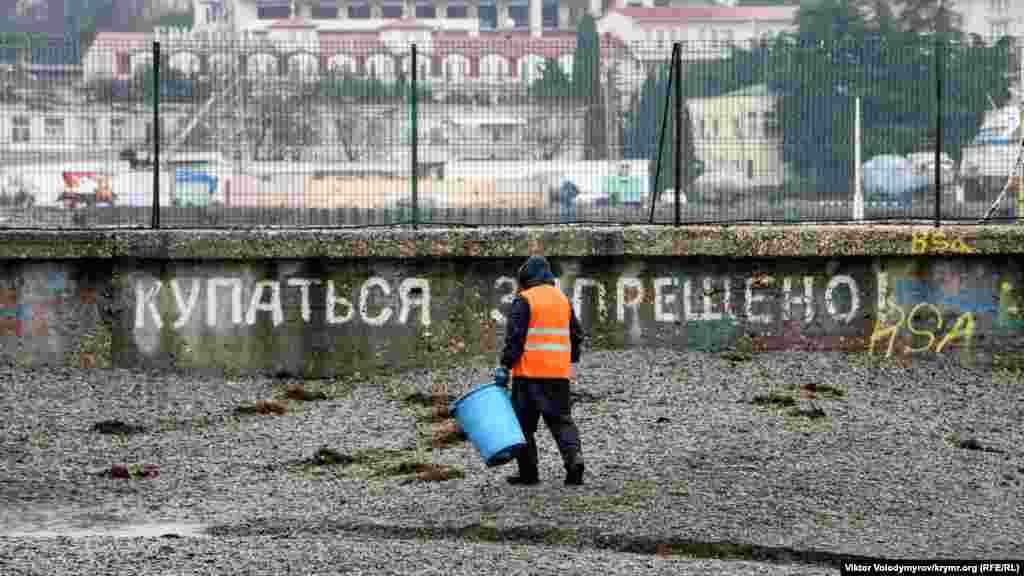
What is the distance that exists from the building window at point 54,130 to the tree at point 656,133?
205 inches

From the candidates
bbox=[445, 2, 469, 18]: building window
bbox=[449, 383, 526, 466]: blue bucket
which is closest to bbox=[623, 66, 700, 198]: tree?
bbox=[449, 383, 526, 466]: blue bucket

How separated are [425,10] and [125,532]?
18815cm

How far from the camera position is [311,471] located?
1415cm

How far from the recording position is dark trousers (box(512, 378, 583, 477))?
13.0m

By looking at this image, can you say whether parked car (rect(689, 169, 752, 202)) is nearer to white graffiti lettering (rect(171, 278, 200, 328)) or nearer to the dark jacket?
white graffiti lettering (rect(171, 278, 200, 328))

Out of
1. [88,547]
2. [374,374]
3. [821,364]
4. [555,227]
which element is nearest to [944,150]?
[821,364]

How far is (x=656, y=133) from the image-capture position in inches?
733

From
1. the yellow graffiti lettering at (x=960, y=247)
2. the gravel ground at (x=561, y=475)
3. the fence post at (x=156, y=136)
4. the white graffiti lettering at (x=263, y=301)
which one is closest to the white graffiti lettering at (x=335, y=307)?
the white graffiti lettering at (x=263, y=301)

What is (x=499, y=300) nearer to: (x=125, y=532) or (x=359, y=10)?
(x=125, y=532)

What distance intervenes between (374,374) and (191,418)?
2177mm

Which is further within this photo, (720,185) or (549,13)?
(549,13)

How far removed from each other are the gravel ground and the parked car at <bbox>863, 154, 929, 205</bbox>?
1.76 meters

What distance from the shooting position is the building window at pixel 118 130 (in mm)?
18359

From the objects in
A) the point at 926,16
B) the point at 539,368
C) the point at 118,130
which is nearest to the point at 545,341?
the point at 539,368
